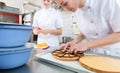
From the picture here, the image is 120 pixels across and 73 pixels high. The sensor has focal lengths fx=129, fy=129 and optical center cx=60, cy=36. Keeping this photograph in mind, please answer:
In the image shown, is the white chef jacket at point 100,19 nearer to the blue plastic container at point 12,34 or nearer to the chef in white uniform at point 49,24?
the blue plastic container at point 12,34

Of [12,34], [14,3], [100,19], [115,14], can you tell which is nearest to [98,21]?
[100,19]

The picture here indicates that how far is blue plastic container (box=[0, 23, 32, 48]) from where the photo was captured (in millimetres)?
570

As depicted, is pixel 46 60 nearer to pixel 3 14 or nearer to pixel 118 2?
pixel 118 2

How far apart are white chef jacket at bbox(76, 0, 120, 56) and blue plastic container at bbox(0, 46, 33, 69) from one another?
615mm

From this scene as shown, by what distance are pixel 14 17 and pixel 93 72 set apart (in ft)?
9.79

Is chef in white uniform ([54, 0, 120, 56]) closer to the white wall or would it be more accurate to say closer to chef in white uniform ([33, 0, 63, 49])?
chef in white uniform ([33, 0, 63, 49])

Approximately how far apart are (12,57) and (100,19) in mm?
711

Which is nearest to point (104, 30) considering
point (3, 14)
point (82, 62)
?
point (82, 62)

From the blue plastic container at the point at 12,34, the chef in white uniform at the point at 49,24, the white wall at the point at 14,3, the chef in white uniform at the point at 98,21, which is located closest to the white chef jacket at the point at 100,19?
the chef in white uniform at the point at 98,21

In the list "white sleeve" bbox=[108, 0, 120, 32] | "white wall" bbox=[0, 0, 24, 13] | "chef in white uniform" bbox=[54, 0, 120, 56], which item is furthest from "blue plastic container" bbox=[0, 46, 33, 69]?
"white wall" bbox=[0, 0, 24, 13]

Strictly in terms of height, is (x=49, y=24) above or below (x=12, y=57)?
above

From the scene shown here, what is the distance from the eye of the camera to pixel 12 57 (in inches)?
23.5

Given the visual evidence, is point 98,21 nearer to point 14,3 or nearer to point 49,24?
A: point 49,24

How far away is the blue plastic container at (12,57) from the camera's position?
575mm
